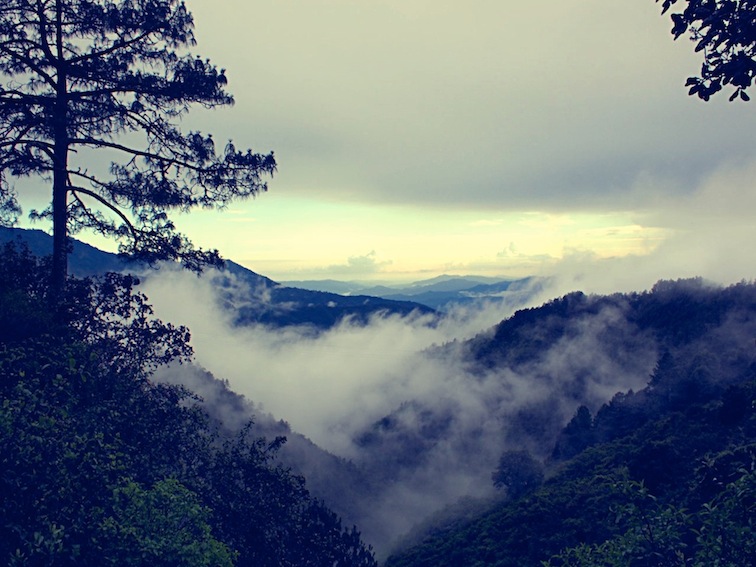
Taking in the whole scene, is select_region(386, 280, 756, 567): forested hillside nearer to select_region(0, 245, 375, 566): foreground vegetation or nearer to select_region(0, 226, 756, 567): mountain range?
select_region(0, 226, 756, 567): mountain range

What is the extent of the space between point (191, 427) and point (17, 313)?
4.74m

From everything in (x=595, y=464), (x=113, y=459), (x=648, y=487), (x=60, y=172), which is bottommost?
(x=595, y=464)

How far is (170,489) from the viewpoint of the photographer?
8883mm

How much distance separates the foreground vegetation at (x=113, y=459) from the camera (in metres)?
6.97

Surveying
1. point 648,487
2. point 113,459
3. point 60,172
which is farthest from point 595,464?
point 113,459

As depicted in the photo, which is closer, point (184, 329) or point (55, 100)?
point (55, 100)

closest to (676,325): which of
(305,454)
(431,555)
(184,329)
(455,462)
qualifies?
(455,462)

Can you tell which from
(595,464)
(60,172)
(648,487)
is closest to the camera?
(60,172)

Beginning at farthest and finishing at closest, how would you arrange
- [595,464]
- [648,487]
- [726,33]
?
1. [595,464]
2. [648,487]
3. [726,33]

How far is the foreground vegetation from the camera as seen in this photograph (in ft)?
22.9

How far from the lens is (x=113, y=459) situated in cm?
807

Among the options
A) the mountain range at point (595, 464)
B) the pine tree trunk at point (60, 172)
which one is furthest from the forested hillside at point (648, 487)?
the pine tree trunk at point (60, 172)

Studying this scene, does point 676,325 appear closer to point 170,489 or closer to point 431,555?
point 431,555

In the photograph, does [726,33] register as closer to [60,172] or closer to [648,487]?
[60,172]
